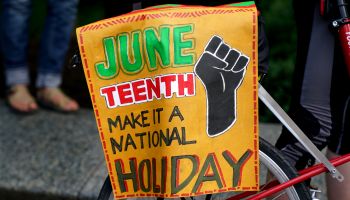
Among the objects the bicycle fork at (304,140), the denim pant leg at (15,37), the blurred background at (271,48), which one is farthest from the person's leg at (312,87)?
the denim pant leg at (15,37)

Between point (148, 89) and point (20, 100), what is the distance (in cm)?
239

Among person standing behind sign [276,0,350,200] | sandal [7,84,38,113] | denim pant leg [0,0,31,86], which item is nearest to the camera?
person standing behind sign [276,0,350,200]

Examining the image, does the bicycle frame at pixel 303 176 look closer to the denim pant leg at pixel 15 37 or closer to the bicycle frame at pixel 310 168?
the bicycle frame at pixel 310 168

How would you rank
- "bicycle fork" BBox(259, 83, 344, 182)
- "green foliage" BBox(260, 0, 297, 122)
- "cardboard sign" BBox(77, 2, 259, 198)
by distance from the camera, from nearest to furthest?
"cardboard sign" BBox(77, 2, 259, 198), "bicycle fork" BBox(259, 83, 344, 182), "green foliage" BBox(260, 0, 297, 122)

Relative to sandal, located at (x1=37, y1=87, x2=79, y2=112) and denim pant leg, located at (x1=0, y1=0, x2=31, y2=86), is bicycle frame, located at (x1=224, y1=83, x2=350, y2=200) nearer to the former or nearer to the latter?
sandal, located at (x1=37, y1=87, x2=79, y2=112)

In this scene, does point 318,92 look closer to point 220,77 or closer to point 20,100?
point 220,77

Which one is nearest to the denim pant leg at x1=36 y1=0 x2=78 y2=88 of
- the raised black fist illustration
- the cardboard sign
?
the cardboard sign

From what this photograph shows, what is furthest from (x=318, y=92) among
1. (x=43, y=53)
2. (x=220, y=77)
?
(x=43, y=53)

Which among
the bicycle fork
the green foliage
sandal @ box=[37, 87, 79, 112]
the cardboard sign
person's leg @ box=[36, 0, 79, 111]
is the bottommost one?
the green foliage

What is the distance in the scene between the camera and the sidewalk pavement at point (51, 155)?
3.70m

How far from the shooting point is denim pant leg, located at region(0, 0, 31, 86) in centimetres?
437

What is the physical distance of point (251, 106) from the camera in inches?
91.6

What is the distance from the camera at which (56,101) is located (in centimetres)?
454

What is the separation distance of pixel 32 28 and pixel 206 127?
4118mm
